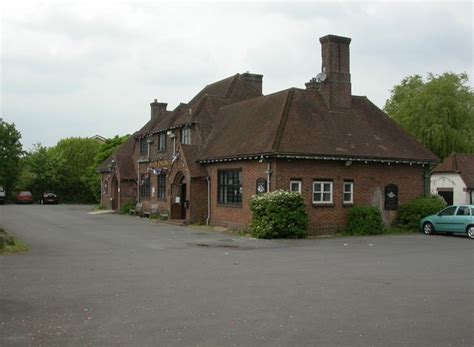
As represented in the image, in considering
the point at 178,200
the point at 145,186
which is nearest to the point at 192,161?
the point at 178,200

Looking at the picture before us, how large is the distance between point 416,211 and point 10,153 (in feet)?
126

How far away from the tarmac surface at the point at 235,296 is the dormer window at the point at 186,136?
1476 cm

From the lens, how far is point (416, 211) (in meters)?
26.7

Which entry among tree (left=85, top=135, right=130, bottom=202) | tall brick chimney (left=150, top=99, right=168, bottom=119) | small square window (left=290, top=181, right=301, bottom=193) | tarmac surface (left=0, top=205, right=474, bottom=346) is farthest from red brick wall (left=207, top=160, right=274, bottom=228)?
tree (left=85, top=135, right=130, bottom=202)

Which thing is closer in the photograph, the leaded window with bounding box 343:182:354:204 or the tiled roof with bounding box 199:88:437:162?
the tiled roof with bounding box 199:88:437:162

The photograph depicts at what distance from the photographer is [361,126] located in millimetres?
28109

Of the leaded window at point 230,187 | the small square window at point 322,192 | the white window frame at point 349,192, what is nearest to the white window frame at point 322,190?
the small square window at point 322,192

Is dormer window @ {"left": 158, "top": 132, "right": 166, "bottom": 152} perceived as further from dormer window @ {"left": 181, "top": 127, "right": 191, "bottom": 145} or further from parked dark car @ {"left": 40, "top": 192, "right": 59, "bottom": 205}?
parked dark car @ {"left": 40, "top": 192, "right": 59, "bottom": 205}

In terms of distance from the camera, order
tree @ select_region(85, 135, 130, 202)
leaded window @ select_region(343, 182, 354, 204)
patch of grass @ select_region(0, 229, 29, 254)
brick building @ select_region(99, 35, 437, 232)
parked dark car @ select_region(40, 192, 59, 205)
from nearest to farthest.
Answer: patch of grass @ select_region(0, 229, 29, 254), brick building @ select_region(99, 35, 437, 232), leaded window @ select_region(343, 182, 354, 204), parked dark car @ select_region(40, 192, 59, 205), tree @ select_region(85, 135, 130, 202)

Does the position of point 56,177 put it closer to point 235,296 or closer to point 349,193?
point 349,193

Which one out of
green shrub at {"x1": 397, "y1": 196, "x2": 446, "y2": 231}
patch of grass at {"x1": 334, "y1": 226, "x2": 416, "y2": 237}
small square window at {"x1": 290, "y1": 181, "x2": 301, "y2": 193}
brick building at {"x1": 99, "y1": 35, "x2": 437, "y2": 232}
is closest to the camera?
small square window at {"x1": 290, "y1": 181, "x2": 301, "y2": 193}

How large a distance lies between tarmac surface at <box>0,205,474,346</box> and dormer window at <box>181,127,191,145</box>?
48.4 feet

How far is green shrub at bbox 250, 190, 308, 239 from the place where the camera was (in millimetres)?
22391

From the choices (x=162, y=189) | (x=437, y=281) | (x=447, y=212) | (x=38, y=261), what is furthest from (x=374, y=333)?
(x=162, y=189)
